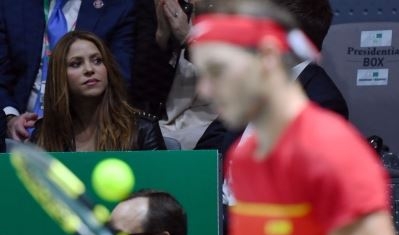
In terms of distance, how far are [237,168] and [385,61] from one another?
3036 mm

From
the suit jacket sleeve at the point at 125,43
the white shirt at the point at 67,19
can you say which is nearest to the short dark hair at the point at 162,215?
the suit jacket sleeve at the point at 125,43

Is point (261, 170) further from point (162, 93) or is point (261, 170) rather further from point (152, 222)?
point (162, 93)

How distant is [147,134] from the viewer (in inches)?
160

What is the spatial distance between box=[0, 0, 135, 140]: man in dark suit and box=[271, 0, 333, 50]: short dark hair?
120 cm

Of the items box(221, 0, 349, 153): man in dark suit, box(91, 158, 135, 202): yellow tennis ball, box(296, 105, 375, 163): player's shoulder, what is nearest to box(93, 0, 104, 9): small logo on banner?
box(221, 0, 349, 153): man in dark suit

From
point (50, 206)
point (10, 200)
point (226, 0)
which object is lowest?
point (10, 200)

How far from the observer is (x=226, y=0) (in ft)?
6.31

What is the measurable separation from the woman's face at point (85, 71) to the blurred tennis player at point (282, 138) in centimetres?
233

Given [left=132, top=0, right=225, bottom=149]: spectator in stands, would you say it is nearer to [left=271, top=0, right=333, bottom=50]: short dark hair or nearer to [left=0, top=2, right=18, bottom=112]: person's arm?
[left=0, top=2, right=18, bottom=112]: person's arm

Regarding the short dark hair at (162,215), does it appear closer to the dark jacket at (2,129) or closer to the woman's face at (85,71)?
the woman's face at (85,71)

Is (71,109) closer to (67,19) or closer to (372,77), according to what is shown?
(67,19)

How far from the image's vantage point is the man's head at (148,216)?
2787 mm

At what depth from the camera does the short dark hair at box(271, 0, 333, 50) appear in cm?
360

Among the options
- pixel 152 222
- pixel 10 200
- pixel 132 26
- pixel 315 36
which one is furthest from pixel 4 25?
pixel 152 222
